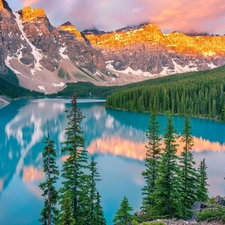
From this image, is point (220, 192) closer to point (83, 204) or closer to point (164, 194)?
point (164, 194)

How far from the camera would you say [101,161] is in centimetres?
4366

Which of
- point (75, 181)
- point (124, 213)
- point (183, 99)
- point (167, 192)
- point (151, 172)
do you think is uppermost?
point (183, 99)

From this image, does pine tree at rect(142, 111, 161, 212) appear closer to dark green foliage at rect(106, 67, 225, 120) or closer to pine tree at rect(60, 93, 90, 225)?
pine tree at rect(60, 93, 90, 225)

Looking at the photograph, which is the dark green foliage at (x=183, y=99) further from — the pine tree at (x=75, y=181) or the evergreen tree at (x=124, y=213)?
the evergreen tree at (x=124, y=213)

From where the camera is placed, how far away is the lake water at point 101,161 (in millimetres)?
27969

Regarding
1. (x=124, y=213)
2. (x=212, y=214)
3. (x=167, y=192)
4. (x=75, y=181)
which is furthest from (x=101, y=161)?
(x=212, y=214)

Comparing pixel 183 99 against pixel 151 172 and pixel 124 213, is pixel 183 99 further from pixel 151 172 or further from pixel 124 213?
pixel 124 213

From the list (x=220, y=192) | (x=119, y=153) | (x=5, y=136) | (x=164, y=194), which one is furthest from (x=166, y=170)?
(x=5, y=136)

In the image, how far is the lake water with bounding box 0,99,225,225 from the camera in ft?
91.8

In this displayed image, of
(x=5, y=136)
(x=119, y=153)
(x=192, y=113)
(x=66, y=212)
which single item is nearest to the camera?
(x=66, y=212)

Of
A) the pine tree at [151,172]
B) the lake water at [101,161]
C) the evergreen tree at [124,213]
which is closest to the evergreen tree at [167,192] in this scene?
the pine tree at [151,172]

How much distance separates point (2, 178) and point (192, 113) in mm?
82952

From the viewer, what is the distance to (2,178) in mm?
36000

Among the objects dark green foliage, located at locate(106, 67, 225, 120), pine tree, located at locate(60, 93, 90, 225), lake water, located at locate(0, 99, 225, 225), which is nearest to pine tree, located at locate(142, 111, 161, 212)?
lake water, located at locate(0, 99, 225, 225)
